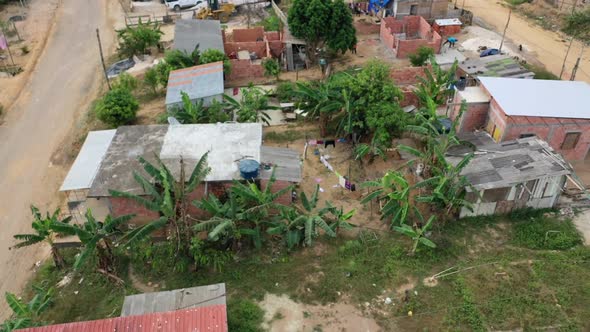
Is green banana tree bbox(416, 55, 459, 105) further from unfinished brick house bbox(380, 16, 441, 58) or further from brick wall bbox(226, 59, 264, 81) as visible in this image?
brick wall bbox(226, 59, 264, 81)

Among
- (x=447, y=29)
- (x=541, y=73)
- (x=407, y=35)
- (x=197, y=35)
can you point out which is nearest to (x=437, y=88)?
(x=541, y=73)

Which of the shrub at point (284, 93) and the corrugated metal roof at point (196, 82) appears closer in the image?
the corrugated metal roof at point (196, 82)

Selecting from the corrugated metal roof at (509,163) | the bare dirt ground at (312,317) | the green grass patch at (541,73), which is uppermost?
the corrugated metal roof at (509,163)

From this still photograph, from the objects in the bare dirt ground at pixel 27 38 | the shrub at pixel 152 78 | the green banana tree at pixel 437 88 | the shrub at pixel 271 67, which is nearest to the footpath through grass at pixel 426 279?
the green banana tree at pixel 437 88

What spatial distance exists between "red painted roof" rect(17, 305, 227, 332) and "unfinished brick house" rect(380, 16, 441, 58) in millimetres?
22901

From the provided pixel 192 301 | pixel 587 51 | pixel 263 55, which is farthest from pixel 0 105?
pixel 587 51

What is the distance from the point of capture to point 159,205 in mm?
14469

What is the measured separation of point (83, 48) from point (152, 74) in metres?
10.5

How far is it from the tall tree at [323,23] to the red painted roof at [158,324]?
20450 mm

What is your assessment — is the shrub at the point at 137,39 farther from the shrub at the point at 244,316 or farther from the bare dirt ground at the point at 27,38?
the shrub at the point at 244,316

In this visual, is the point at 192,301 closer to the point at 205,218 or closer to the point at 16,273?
the point at 205,218

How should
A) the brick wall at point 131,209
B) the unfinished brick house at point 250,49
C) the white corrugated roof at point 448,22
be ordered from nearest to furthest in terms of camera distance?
1. the brick wall at point 131,209
2. the unfinished brick house at point 250,49
3. the white corrugated roof at point 448,22

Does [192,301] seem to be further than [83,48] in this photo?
No

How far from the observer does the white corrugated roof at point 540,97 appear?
751 inches
